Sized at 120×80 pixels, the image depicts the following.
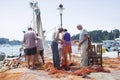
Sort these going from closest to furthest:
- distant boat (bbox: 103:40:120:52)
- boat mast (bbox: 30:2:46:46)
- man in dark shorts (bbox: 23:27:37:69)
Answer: man in dark shorts (bbox: 23:27:37:69)
boat mast (bbox: 30:2:46:46)
distant boat (bbox: 103:40:120:52)

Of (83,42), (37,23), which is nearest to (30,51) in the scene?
(83,42)

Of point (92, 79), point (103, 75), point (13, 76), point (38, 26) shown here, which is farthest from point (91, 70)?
point (38, 26)

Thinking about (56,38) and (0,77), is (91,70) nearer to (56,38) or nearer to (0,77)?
(56,38)

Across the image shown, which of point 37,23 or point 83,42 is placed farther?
point 37,23

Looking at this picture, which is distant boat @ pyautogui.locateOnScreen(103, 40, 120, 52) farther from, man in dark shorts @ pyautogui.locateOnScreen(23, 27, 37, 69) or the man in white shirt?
man in dark shorts @ pyautogui.locateOnScreen(23, 27, 37, 69)

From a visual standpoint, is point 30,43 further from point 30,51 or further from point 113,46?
point 113,46

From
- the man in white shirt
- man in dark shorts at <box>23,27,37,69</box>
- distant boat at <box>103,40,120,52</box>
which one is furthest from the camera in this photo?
distant boat at <box>103,40,120,52</box>

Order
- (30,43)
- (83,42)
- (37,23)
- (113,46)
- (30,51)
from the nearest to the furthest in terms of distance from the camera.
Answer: (83,42)
(30,43)
(30,51)
(37,23)
(113,46)

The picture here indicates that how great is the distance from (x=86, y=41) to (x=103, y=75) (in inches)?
101

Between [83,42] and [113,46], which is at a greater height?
[113,46]

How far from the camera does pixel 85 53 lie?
14.0 metres

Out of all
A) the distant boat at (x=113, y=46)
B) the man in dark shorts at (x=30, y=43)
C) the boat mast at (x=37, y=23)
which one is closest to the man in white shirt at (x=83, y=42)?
→ the man in dark shorts at (x=30, y=43)

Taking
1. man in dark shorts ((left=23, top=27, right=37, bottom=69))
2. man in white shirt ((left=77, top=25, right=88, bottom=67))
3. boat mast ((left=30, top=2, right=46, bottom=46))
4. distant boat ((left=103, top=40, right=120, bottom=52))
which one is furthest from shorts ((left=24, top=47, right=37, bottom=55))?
distant boat ((left=103, top=40, right=120, bottom=52))

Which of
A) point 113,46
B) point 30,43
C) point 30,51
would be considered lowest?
point 30,51
